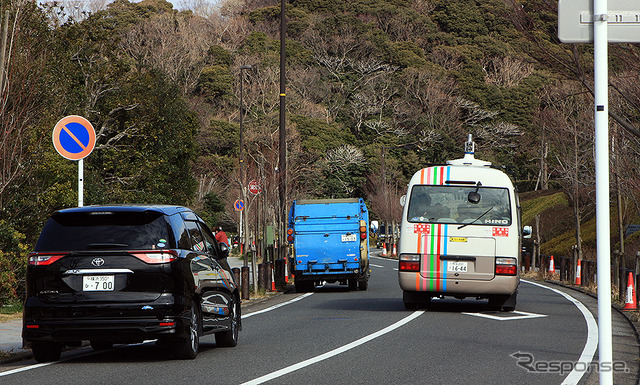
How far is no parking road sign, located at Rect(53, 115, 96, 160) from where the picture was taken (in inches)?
494

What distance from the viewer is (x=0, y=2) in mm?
19344

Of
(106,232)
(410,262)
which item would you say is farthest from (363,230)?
(106,232)

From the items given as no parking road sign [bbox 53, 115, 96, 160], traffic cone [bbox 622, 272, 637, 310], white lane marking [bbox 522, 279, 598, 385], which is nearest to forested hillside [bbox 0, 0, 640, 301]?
traffic cone [bbox 622, 272, 637, 310]

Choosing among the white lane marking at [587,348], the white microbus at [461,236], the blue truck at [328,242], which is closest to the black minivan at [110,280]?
the white lane marking at [587,348]

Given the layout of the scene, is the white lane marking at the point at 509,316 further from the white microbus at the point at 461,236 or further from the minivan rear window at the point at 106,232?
the minivan rear window at the point at 106,232

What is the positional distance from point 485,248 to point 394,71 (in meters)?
65.4

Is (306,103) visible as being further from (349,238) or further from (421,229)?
(421,229)

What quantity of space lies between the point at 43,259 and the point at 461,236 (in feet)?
28.9

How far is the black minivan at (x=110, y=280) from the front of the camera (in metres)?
9.52

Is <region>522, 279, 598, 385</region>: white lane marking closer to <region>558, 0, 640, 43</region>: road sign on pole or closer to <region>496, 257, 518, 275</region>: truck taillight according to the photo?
<region>496, 257, 518, 275</region>: truck taillight

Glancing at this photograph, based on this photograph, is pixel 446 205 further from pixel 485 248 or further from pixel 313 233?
pixel 313 233

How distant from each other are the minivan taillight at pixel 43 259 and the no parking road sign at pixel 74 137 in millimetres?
3082

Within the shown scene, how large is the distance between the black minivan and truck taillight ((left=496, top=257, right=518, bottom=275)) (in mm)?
7726

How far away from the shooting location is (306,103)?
73.1m
